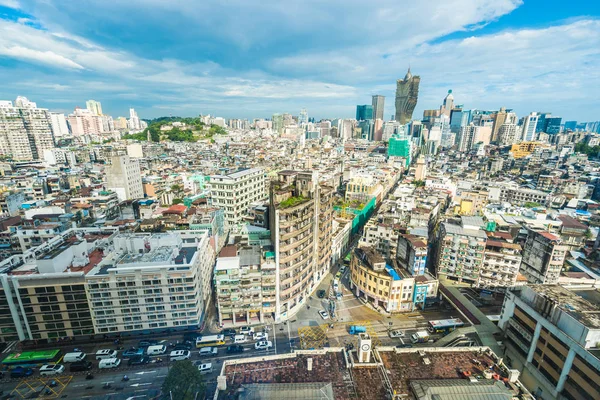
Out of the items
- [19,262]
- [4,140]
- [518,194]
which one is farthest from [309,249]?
[4,140]

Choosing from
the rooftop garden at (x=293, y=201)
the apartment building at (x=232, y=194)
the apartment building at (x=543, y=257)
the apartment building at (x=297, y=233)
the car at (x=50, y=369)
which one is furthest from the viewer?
the apartment building at (x=232, y=194)

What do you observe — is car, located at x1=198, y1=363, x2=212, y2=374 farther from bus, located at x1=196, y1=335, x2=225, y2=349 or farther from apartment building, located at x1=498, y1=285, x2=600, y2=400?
apartment building, located at x1=498, y1=285, x2=600, y2=400

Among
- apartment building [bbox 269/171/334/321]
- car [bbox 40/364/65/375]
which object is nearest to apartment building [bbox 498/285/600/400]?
apartment building [bbox 269/171/334/321]

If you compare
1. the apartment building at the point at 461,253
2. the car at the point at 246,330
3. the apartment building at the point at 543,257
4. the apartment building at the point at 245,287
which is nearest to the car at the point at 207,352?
the car at the point at 246,330

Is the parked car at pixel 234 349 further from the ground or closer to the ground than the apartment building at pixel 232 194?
closer to the ground

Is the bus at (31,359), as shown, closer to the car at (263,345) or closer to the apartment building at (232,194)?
the car at (263,345)

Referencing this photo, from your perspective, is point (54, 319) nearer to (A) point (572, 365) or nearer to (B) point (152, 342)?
(B) point (152, 342)

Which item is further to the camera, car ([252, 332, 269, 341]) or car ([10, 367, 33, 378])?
car ([252, 332, 269, 341])
